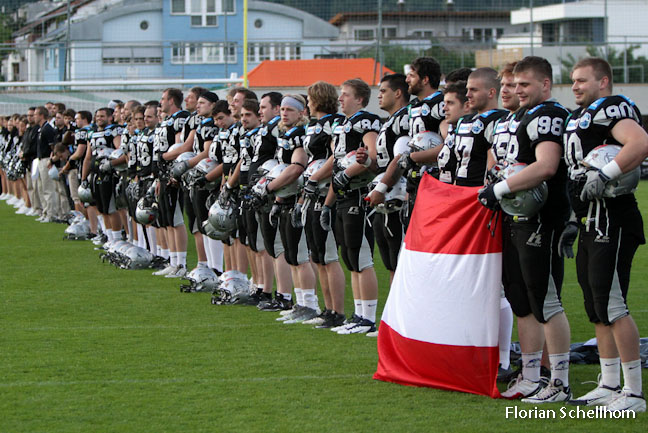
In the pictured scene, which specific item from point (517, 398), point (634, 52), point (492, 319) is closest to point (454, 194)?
point (492, 319)

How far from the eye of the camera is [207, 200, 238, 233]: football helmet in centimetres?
828

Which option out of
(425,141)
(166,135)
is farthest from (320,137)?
(166,135)

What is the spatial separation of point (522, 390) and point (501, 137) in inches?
51.4

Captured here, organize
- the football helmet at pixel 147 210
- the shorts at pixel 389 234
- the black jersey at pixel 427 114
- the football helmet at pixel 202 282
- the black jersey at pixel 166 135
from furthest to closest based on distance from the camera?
the football helmet at pixel 147 210 → the black jersey at pixel 166 135 → the football helmet at pixel 202 282 → the shorts at pixel 389 234 → the black jersey at pixel 427 114

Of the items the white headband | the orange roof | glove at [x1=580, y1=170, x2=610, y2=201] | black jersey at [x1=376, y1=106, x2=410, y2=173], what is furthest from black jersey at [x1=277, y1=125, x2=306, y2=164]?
the orange roof

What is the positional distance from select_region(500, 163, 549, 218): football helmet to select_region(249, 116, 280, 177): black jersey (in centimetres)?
339

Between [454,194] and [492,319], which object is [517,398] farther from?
[454,194]

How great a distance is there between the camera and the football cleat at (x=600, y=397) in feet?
15.1

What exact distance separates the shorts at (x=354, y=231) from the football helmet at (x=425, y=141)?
89 cm

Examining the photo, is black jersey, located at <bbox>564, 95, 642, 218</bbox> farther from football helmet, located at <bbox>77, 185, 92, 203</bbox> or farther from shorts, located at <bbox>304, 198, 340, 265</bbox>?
football helmet, located at <bbox>77, 185, 92, 203</bbox>

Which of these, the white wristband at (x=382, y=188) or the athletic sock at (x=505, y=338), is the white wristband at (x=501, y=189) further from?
the white wristband at (x=382, y=188)

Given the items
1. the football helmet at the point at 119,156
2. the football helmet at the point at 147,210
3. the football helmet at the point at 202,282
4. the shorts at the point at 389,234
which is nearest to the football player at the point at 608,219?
the shorts at the point at 389,234

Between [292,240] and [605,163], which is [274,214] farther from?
[605,163]

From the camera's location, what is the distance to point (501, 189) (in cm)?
464
